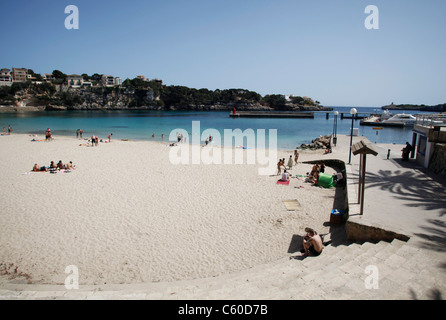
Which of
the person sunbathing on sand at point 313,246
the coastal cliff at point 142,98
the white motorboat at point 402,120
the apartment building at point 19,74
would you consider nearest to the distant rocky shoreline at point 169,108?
the coastal cliff at point 142,98

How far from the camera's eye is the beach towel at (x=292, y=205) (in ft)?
32.0

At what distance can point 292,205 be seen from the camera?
10.0m

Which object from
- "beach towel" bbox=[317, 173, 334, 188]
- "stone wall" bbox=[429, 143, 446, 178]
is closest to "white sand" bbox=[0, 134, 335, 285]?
"beach towel" bbox=[317, 173, 334, 188]

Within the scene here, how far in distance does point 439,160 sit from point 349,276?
396 inches

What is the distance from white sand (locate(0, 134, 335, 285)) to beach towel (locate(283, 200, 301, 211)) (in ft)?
0.71

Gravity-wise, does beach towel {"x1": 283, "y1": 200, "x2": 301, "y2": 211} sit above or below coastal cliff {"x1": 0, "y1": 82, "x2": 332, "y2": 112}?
below

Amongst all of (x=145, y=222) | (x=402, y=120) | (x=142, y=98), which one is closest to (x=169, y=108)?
(x=142, y=98)

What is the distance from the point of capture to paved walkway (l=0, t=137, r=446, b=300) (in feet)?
13.3

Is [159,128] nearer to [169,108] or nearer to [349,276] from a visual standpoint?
[349,276]

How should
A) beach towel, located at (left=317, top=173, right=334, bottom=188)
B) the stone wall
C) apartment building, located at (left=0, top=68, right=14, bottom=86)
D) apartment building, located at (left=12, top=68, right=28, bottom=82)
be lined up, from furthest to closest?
apartment building, located at (left=12, top=68, right=28, bottom=82)
apartment building, located at (left=0, top=68, right=14, bottom=86)
beach towel, located at (left=317, top=173, right=334, bottom=188)
the stone wall

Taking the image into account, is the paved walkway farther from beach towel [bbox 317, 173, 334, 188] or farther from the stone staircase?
beach towel [bbox 317, 173, 334, 188]

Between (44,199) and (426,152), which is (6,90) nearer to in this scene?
(44,199)

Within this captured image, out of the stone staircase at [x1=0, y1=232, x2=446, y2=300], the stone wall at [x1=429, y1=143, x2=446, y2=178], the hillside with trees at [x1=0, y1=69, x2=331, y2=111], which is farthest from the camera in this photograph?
the hillside with trees at [x1=0, y1=69, x2=331, y2=111]
